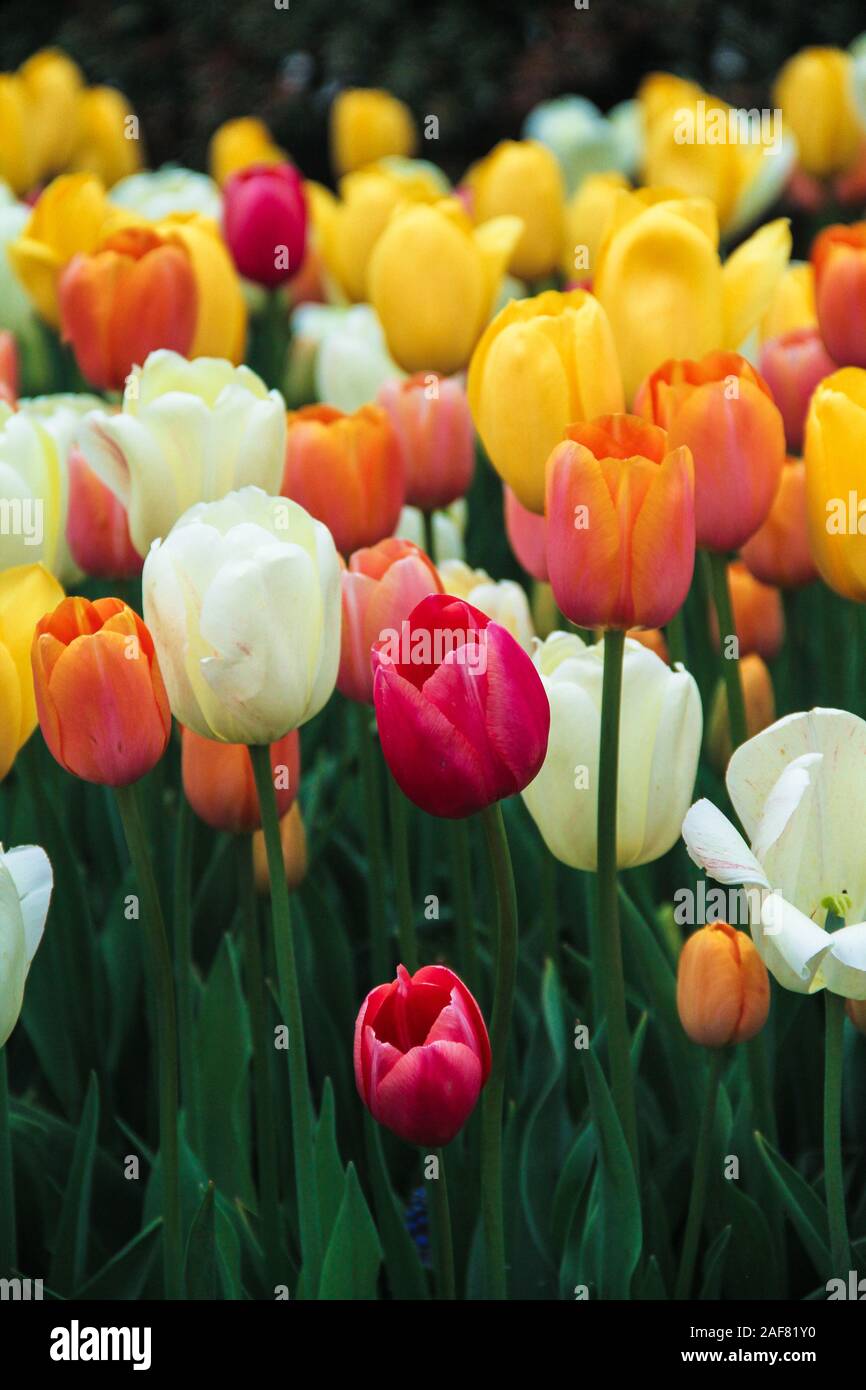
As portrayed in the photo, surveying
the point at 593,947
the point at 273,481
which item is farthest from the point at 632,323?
Answer: the point at 593,947

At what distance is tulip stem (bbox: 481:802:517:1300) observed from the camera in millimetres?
1028

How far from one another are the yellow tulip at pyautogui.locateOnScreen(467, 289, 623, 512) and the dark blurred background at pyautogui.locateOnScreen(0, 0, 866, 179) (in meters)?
Result: 4.50

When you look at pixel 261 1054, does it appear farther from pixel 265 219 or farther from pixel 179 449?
pixel 265 219

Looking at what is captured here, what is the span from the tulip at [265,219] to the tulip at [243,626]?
1.37m

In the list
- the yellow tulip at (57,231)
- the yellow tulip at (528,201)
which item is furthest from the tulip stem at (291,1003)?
the yellow tulip at (528,201)

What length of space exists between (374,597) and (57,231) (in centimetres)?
119

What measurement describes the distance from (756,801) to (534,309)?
1.62ft

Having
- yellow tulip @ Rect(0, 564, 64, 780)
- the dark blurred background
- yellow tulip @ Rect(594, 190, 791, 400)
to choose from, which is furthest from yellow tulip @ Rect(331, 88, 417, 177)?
yellow tulip @ Rect(0, 564, 64, 780)

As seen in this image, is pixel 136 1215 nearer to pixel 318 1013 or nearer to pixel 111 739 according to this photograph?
pixel 318 1013

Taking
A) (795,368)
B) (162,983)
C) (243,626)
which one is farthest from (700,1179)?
(795,368)

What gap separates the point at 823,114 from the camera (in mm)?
3119

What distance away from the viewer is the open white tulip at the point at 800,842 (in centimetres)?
96

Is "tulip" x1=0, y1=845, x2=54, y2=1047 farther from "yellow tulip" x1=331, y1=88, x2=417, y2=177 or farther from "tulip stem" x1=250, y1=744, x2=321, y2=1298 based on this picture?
"yellow tulip" x1=331, y1=88, x2=417, y2=177
